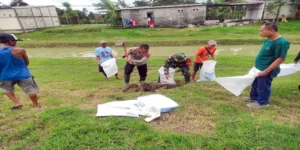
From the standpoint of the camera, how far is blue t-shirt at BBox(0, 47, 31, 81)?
318cm

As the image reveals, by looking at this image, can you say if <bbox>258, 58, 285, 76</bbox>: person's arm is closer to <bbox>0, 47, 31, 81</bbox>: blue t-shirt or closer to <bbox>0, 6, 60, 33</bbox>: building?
<bbox>0, 47, 31, 81</bbox>: blue t-shirt

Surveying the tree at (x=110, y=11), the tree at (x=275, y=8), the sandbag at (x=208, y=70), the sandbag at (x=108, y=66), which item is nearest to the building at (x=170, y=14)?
the tree at (x=110, y=11)

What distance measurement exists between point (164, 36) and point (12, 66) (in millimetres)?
15878

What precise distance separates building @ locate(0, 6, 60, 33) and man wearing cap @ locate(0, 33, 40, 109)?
2486 cm

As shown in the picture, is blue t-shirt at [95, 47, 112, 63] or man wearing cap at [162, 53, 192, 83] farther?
blue t-shirt at [95, 47, 112, 63]

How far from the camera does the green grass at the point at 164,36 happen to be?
50.6ft

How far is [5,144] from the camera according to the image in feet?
8.18

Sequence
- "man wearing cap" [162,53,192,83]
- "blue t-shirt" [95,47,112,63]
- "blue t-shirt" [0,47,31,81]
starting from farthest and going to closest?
"blue t-shirt" [95,47,112,63] → "man wearing cap" [162,53,192,83] → "blue t-shirt" [0,47,31,81]

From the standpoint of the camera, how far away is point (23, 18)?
24188 mm

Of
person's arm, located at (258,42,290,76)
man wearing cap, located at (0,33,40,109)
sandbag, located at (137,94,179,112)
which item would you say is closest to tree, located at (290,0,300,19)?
person's arm, located at (258,42,290,76)

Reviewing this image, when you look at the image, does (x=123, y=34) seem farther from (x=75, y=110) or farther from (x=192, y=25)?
(x=75, y=110)

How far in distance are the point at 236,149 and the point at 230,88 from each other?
4.80 feet

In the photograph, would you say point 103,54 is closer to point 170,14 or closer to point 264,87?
point 264,87

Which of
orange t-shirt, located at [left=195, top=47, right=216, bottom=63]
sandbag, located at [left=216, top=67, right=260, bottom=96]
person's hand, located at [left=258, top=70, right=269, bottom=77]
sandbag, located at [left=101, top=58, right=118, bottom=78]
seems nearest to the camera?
person's hand, located at [left=258, top=70, right=269, bottom=77]
